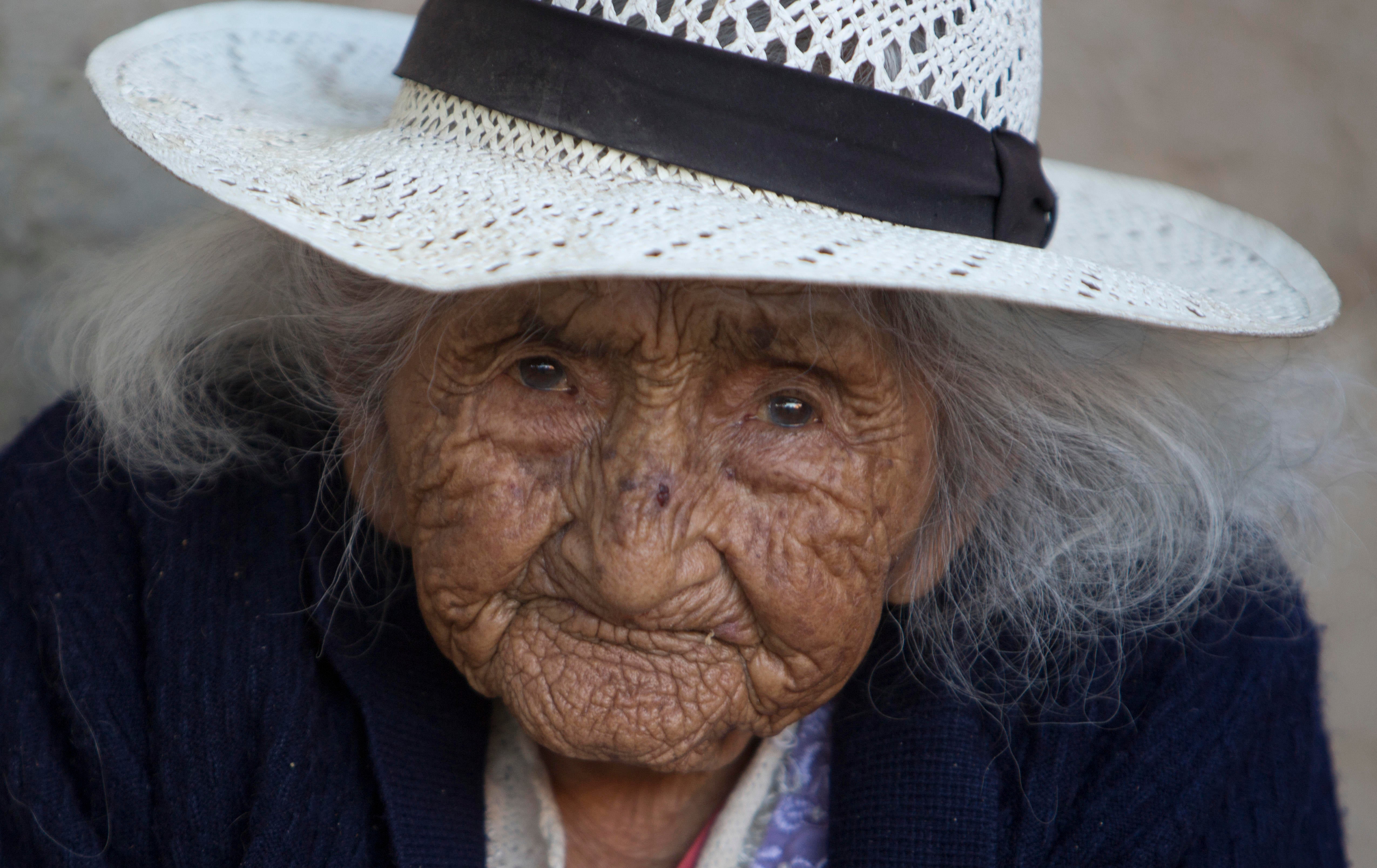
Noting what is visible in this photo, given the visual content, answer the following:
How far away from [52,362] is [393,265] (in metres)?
1.12

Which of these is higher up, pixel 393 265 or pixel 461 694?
pixel 393 265

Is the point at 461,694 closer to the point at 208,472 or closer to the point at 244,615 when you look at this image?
the point at 244,615

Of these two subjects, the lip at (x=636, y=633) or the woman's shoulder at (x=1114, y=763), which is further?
the woman's shoulder at (x=1114, y=763)

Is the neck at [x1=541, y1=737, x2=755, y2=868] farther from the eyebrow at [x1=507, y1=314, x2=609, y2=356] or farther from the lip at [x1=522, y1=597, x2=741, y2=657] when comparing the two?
the eyebrow at [x1=507, y1=314, x2=609, y2=356]

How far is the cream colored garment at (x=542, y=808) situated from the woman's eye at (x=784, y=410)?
61cm

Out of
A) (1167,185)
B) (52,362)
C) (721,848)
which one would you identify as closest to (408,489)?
(721,848)

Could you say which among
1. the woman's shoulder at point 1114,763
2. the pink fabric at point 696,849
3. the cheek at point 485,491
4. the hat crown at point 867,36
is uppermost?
the hat crown at point 867,36

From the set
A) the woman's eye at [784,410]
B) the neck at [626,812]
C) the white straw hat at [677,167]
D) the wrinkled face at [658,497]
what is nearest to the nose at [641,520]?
the wrinkled face at [658,497]

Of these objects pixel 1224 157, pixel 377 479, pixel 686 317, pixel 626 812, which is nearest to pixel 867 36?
pixel 686 317

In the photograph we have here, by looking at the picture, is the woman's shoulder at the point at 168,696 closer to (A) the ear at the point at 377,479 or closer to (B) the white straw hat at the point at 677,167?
(A) the ear at the point at 377,479

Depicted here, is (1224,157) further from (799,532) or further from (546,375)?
(546,375)

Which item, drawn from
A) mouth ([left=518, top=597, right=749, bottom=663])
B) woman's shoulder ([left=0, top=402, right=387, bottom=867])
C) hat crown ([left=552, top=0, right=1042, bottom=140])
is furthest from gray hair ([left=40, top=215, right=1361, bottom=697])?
mouth ([left=518, top=597, right=749, bottom=663])

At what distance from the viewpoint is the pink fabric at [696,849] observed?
158cm

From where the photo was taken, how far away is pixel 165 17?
5.37ft
